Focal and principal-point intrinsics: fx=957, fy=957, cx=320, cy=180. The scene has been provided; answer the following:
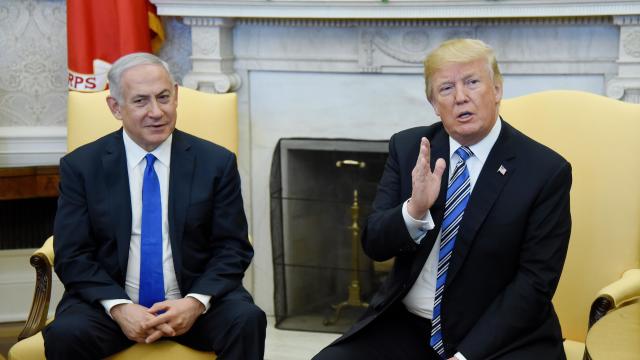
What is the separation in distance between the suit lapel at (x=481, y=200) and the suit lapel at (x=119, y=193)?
0.93 metres

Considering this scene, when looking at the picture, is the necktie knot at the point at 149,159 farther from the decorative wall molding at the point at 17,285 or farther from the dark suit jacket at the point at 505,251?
the decorative wall molding at the point at 17,285

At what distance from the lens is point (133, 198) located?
2.75m

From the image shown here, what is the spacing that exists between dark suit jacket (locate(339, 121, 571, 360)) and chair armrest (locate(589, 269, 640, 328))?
115 mm

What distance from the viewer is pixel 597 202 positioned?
2.77 meters

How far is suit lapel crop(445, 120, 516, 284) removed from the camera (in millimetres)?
2381

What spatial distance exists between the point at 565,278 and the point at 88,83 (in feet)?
7.02

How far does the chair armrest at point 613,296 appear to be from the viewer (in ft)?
8.05

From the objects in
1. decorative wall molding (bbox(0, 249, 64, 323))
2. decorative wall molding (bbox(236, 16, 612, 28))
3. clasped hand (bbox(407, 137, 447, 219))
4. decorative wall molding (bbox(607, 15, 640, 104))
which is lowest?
decorative wall molding (bbox(0, 249, 64, 323))

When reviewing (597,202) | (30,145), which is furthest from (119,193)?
(30,145)

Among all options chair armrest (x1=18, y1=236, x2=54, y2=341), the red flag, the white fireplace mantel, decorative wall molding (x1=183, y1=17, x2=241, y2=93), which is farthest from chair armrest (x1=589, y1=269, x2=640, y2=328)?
the red flag

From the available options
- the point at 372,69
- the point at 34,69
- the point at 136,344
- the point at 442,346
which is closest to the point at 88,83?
the point at 34,69

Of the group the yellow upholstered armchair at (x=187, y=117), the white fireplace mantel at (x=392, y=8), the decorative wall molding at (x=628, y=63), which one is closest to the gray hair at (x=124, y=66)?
the yellow upholstered armchair at (x=187, y=117)

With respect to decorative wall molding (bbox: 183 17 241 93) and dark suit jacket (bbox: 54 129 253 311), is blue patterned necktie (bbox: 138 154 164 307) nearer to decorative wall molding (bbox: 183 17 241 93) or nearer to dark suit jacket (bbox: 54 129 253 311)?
dark suit jacket (bbox: 54 129 253 311)

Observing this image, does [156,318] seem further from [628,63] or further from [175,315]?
Answer: [628,63]
